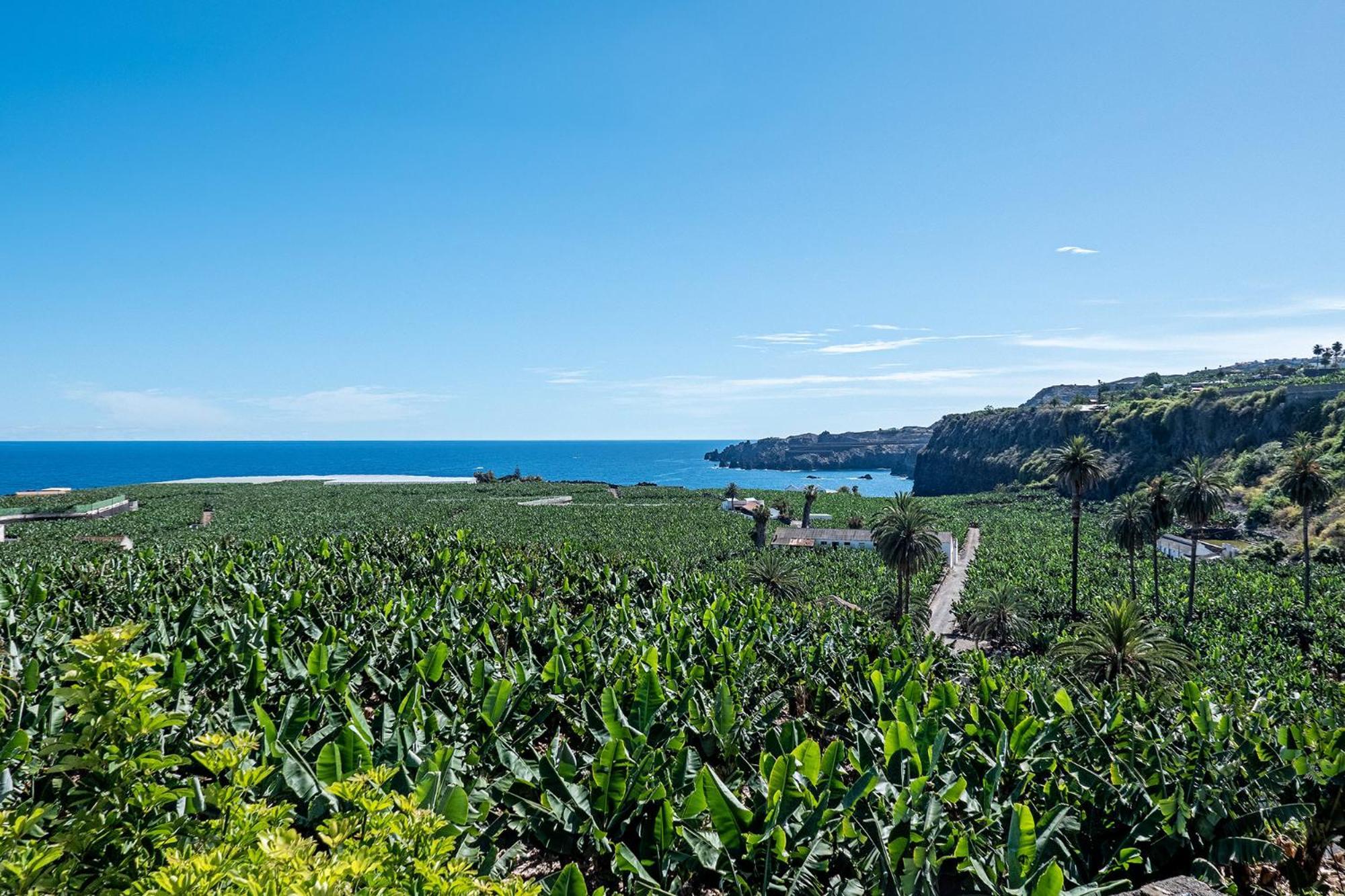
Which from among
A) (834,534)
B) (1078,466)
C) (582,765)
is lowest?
(834,534)

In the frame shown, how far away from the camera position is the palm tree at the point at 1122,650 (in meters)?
23.2

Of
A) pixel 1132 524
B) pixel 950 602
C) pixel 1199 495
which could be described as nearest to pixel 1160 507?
pixel 1132 524

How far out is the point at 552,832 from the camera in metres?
6.79

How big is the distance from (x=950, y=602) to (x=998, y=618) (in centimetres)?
1586

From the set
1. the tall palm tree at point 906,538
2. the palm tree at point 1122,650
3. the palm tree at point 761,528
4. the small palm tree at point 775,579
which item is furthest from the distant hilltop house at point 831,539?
the palm tree at point 1122,650

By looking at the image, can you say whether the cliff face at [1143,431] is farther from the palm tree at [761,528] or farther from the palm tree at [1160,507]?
the palm tree at [761,528]

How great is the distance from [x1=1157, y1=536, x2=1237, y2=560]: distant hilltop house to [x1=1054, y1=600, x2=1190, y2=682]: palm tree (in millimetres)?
55314

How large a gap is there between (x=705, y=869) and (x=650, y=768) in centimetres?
107

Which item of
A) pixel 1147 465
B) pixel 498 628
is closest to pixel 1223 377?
pixel 1147 465

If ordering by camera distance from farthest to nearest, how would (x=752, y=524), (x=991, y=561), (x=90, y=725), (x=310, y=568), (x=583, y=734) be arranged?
(x=752, y=524), (x=991, y=561), (x=310, y=568), (x=583, y=734), (x=90, y=725)

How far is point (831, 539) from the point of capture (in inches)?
2960

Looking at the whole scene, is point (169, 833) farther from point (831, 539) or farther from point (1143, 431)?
point (1143, 431)

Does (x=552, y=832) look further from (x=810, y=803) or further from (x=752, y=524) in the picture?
(x=752, y=524)

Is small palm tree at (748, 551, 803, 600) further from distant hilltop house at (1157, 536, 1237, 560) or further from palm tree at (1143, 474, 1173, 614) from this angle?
distant hilltop house at (1157, 536, 1237, 560)
